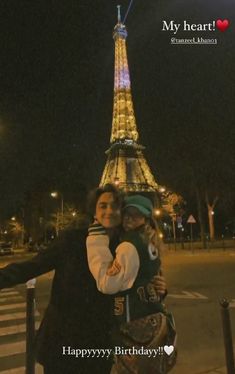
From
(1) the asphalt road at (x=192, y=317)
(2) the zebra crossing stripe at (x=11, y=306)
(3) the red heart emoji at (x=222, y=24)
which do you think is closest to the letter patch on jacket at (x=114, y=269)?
(1) the asphalt road at (x=192, y=317)

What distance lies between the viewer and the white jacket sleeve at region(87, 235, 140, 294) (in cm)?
228

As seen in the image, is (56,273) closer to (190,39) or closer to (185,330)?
(185,330)

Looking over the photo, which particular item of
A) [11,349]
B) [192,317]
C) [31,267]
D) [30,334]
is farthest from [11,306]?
[31,267]

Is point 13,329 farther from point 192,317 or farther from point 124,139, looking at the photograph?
point 124,139

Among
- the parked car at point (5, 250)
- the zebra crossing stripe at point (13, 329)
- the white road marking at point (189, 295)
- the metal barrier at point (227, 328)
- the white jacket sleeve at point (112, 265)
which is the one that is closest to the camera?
the white jacket sleeve at point (112, 265)

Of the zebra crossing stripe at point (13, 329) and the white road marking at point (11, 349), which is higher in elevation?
the zebra crossing stripe at point (13, 329)

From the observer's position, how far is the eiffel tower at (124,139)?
88.0 m

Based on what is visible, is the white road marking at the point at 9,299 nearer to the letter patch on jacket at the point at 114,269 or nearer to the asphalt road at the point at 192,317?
the asphalt road at the point at 192,317

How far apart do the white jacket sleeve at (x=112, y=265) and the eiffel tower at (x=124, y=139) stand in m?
83.7

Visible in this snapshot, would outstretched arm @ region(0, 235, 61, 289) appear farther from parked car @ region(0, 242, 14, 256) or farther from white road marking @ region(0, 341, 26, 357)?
parked car @ region(0, 242, 14, 256)

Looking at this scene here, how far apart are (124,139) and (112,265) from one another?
88130 millimetres

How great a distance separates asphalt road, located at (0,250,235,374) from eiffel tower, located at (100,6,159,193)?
238 ft

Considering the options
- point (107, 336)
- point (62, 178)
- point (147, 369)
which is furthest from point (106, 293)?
point (62, 178)

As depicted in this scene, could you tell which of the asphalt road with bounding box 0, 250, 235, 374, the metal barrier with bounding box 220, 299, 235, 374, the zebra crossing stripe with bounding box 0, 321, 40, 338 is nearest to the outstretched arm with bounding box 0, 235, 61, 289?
the metal barrier with bounding box 220, 299, 235, 374
